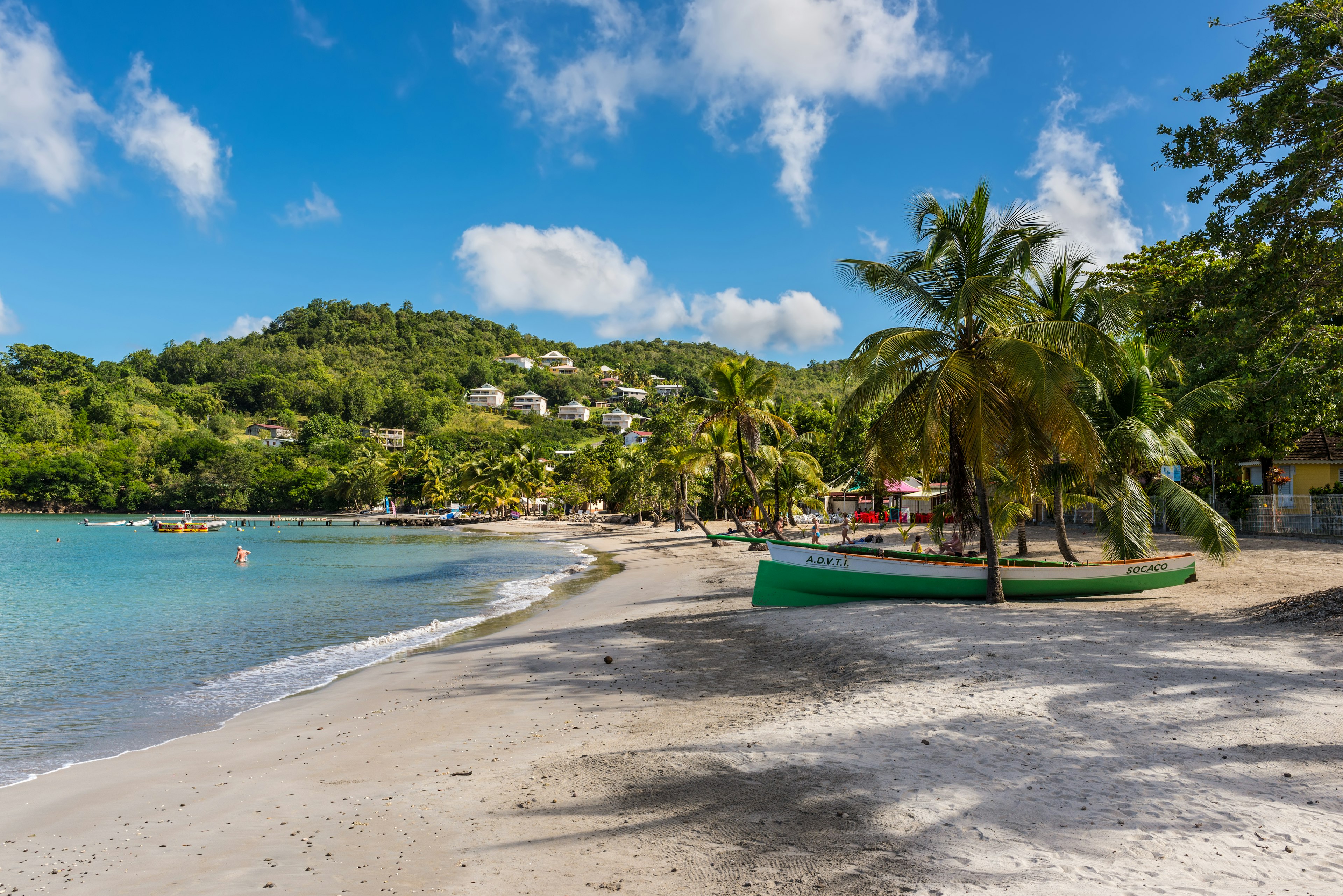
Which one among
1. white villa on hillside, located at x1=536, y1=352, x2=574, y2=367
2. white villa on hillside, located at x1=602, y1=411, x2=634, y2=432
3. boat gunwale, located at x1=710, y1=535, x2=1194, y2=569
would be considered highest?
white villa on hillside, located at x1=536, y1=352, x2=574, y2=367

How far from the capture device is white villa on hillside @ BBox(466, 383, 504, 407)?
15012cm

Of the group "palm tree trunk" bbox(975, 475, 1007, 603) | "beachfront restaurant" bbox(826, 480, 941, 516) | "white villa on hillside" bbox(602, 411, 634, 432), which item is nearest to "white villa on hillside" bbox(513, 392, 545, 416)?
"white villa on hillside" bbox(602, 411, 634, 432)

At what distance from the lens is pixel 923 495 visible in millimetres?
35125

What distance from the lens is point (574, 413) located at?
504ft

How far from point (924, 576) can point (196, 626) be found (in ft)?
53.4

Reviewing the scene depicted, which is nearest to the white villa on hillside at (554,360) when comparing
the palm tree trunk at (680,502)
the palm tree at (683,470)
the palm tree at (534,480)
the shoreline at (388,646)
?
the palm tree at (534,480)

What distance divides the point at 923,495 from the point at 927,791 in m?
32.3

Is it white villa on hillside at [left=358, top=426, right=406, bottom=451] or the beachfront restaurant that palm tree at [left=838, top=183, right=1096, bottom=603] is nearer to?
the beachfront restaurant

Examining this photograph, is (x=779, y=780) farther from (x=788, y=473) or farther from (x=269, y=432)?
(x=269, y=432)

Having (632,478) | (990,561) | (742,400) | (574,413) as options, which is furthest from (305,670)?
(574,413)

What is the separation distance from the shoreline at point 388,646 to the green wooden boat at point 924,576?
20.5ft

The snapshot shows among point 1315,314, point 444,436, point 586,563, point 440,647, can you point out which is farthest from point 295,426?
point 1315,314

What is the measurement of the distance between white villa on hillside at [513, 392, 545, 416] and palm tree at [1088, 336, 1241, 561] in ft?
466

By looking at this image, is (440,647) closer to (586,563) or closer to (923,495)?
(586,563)
